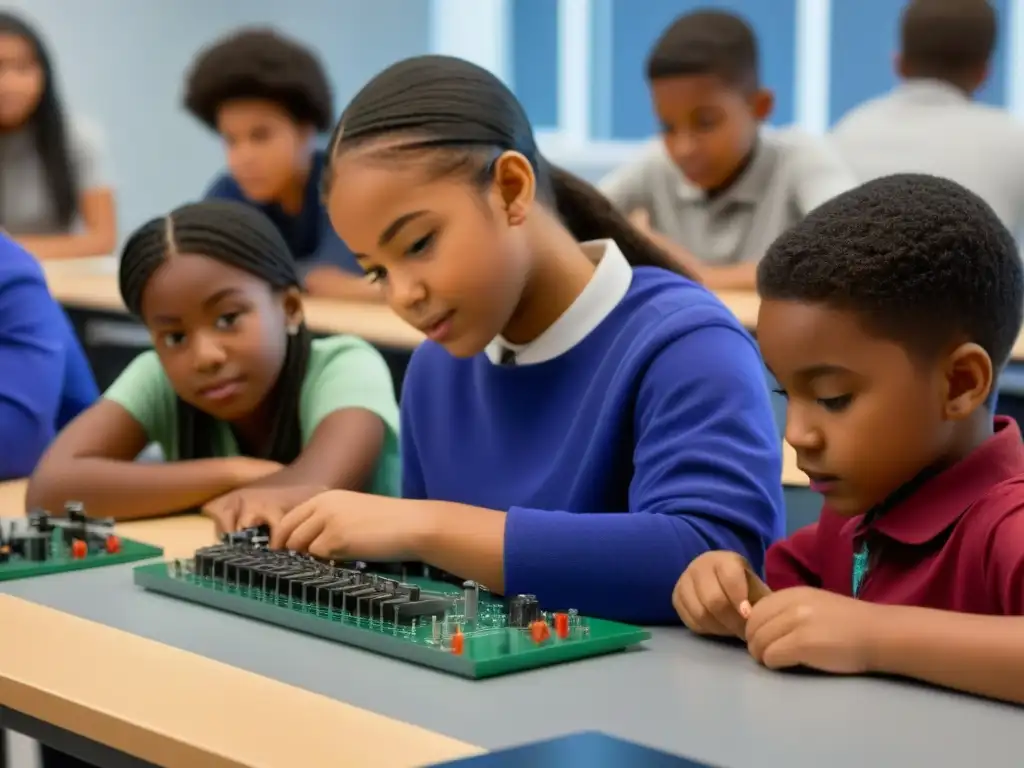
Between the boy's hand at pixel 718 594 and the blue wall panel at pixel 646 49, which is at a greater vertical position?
the blue wall panel at pixel 646 49

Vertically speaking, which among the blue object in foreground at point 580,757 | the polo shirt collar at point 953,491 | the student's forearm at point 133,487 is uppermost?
the polo shirt collar at point 953,491

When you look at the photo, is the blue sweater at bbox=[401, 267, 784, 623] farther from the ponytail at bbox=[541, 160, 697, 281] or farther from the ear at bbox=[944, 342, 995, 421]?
the ear at bbox=[944, 342, 995, 421]

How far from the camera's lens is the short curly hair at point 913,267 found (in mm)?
1245

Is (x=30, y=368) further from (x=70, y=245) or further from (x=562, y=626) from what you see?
(x=70, y=245)

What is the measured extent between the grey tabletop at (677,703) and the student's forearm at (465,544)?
155mm

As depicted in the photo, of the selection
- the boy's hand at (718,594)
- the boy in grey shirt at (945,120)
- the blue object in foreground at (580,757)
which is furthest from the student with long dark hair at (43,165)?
the blue object in foreground at (580,757)

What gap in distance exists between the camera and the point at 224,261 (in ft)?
6.72

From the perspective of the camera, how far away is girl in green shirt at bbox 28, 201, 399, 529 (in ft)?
6.56

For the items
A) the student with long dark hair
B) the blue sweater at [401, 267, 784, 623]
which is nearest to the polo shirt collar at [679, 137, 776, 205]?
the student with long dark hair

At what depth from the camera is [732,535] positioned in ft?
4.65

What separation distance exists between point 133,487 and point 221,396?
0.53 feet

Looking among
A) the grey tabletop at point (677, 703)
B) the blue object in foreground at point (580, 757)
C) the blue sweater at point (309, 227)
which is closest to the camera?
the blue object in foreground at point (580, 757)

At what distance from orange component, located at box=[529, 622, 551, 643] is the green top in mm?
846

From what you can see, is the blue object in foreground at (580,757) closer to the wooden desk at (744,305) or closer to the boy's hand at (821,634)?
the boy's hand at (821,634)
